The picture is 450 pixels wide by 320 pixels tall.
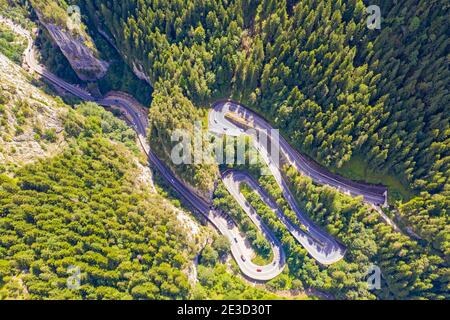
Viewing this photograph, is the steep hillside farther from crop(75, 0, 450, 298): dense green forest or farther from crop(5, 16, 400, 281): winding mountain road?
crop(75, 0, 450, 298): dense green forest

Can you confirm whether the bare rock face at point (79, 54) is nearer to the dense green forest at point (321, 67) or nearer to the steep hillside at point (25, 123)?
the dense green forest at point (321, 67)

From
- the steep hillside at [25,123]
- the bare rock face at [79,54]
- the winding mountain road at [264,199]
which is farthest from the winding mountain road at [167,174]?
the steep hillside at [25,123]

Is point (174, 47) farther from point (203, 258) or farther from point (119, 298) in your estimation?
point (119, 298)

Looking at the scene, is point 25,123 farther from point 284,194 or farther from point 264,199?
point 284,194

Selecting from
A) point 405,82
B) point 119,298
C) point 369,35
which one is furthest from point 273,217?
point 369,35

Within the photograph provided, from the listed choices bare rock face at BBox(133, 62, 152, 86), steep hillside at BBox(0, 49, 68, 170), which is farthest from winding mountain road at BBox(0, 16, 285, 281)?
steep hillside at BBox(0, 49, 68, 170)

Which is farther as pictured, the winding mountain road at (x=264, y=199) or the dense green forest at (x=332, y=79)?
the winding mountain road at (x=264, y=199)

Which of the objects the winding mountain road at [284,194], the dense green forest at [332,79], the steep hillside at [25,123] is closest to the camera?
the steep hillside at [25,123]

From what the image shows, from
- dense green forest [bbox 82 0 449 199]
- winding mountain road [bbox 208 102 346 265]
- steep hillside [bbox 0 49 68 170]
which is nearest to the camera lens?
steep hillside [bbox 0 49 68 170]
